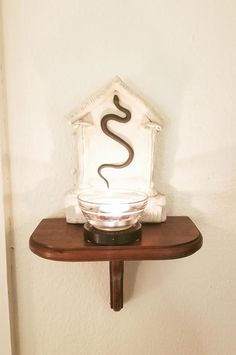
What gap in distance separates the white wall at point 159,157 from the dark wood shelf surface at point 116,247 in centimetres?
11

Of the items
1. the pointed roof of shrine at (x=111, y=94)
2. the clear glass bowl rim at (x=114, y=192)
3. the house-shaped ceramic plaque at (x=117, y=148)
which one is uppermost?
the pointed roof of shrine at (x=111, y=94)

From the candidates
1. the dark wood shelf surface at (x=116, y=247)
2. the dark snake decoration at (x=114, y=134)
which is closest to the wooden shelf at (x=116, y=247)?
the dark wood shelf surface at (x=116, y=247)

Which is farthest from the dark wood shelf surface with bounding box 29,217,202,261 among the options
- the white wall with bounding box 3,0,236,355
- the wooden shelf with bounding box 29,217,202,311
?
the white wall with bounding box 3,0,236,355

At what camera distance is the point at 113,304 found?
0.67 metres

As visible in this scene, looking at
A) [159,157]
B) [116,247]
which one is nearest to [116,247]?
[116,247]

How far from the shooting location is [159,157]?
69 cm

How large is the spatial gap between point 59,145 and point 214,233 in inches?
14.6

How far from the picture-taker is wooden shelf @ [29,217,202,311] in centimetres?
54

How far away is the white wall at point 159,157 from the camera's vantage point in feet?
2.18

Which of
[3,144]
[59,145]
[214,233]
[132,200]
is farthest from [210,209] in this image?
[3,144]

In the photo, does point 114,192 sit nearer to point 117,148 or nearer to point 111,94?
point 117,148

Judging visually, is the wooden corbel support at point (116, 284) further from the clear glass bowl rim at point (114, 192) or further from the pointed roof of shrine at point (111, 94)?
the pointed roof of shrine at point (111, 94)

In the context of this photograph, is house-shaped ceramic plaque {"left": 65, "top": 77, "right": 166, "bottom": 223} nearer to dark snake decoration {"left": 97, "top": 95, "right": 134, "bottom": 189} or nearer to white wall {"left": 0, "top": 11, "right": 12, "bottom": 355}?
dark snake decoration {"left": 97, "top": 95, "right": 134, "bottom": 189}

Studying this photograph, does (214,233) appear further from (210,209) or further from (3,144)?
(3,144)
